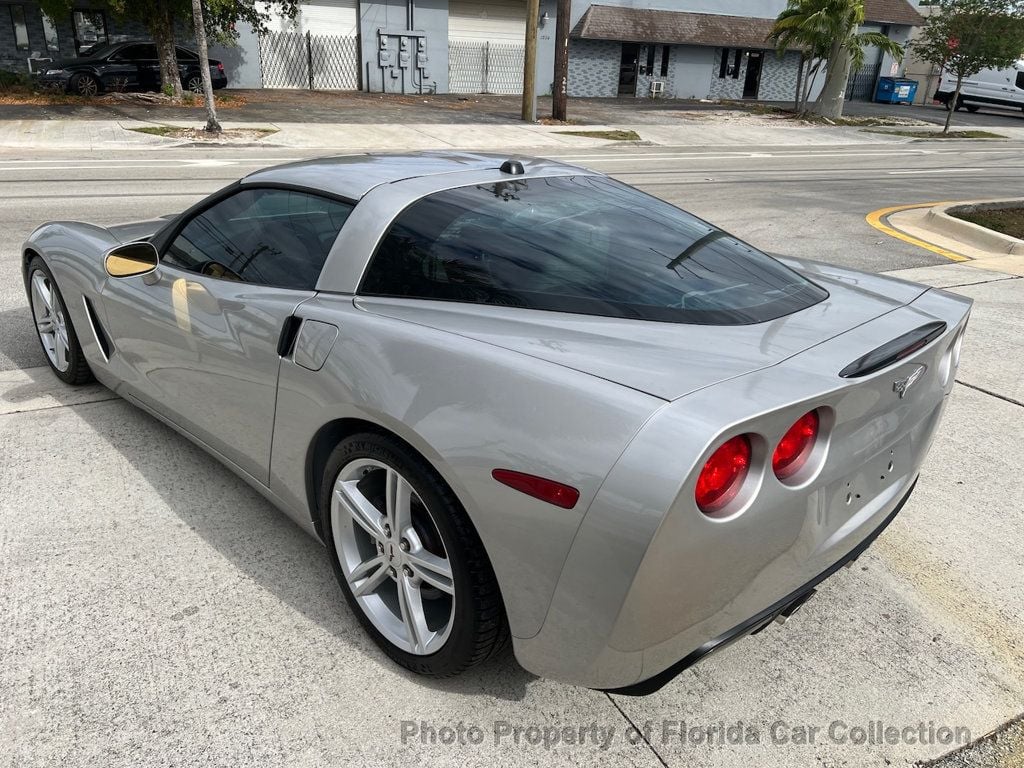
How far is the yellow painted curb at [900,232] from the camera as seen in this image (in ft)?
27.9

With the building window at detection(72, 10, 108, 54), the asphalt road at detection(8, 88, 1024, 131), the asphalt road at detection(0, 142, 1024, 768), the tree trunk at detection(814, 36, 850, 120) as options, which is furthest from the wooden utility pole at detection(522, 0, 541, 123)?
the asphalt road at detection(0, 142, 1024, 768)

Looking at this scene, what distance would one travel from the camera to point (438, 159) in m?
3.12

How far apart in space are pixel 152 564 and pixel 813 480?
2.24 m

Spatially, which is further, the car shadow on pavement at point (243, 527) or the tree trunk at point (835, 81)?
the tree trunk at point (835, 81)

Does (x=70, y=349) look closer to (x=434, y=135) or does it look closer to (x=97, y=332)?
(x=97, y=332)

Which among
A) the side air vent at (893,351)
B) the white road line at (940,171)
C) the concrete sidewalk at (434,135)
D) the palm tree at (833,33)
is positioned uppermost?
the palm tree at (833,33)

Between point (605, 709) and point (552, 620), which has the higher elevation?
point (552, 620)

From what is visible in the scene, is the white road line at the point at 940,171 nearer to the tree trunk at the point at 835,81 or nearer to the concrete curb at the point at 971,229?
the concrete curb at the point at 971,229

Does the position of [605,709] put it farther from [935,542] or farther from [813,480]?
[935,542]

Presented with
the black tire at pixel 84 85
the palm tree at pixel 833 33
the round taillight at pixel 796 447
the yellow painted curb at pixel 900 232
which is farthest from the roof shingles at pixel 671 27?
the round taillight at pixel 796 447

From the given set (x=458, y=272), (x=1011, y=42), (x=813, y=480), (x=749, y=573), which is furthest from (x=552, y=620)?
(x=1011, y=42)

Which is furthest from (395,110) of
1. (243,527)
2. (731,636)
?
(731,636)

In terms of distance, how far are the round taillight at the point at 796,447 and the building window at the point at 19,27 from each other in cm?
3143

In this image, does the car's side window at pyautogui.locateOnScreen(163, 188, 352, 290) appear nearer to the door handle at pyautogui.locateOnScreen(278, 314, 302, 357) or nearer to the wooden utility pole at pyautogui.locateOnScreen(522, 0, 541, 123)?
the door handle at pyautogui.locateOnScreen(278, 314, 302, 357)
